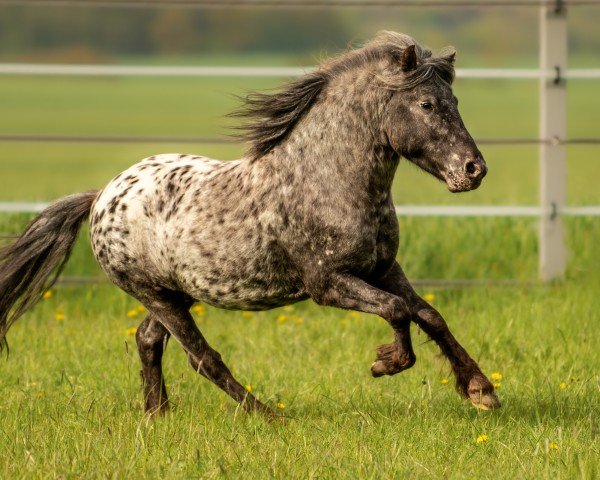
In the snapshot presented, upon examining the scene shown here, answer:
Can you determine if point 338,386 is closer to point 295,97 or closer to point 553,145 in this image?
point 295,97

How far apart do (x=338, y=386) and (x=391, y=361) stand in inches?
33.8

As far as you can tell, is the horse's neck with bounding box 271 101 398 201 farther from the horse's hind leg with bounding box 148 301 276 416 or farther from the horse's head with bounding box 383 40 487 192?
the horse's hind leg with bounding box 148 301 276 416

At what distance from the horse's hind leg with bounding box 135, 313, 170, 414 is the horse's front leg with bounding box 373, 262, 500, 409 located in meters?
Answer: 1.11

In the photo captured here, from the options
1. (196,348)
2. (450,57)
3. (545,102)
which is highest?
(450,57)

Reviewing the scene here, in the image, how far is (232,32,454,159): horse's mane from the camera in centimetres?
462

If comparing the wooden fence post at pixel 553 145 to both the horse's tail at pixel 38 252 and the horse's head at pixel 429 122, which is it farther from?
the horse's tail at pixel 38 252

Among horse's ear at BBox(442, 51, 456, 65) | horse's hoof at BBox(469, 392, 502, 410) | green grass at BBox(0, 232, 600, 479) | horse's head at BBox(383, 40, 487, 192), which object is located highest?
horse's ear at BBox(442, 51, 456, 65)

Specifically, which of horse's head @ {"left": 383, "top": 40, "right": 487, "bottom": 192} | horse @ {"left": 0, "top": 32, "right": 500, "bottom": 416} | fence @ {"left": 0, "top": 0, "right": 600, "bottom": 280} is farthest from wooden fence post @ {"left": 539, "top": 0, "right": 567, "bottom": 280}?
horse's head @ {"left": 383, "top": 40, "right": 487, "bottom": 192}

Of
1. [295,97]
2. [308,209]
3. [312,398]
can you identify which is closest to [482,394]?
[312,398]

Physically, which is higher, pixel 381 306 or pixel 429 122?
pixel 429 122

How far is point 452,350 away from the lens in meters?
4.62

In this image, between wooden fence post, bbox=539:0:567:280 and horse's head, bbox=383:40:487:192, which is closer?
horse's head, bbox=383:40:487:192

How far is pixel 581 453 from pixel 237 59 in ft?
→ 181

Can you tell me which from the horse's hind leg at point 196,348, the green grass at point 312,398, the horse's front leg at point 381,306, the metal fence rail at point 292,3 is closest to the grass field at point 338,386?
the green grass at point 312,398
